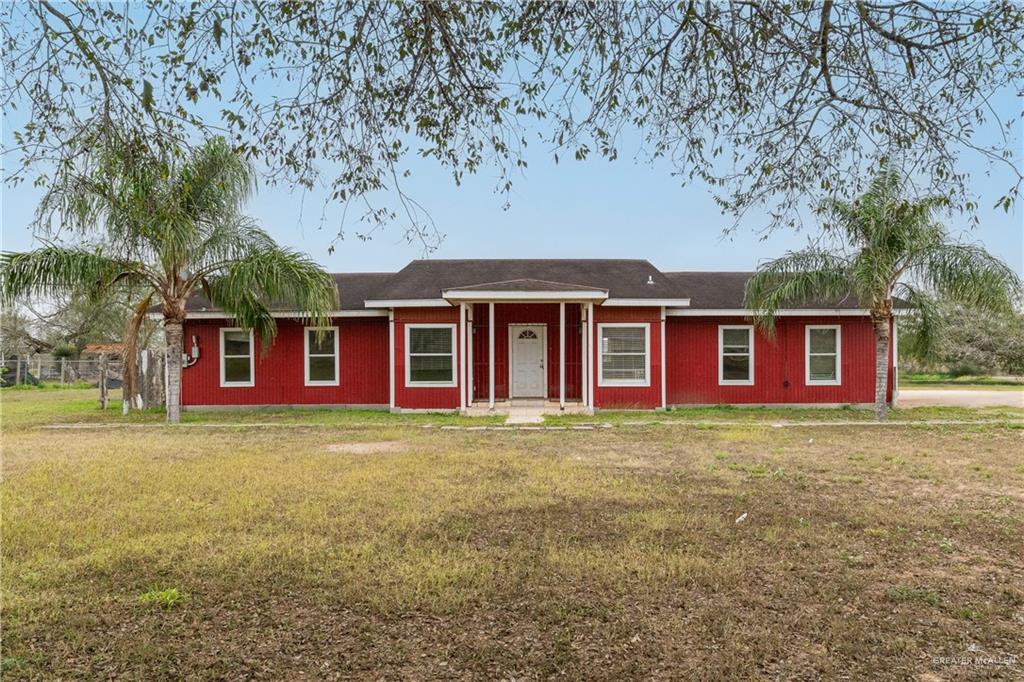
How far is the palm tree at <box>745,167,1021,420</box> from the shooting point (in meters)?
12.6

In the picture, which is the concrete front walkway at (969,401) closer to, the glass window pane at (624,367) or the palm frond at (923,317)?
the palm frond at (923,317)

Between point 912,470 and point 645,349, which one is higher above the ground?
point 645,349

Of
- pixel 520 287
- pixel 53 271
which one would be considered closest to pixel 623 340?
pixel 520 287

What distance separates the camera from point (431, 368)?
1619cm

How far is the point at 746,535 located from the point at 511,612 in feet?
8.02

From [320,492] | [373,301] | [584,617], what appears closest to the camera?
[584,617]

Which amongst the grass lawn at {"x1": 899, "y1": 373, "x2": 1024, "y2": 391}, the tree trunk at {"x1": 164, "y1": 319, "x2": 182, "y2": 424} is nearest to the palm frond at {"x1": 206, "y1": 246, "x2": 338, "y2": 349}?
the tree trunk at {"x1": 164, "y1": 319, "x2": 182, "y2": 424}

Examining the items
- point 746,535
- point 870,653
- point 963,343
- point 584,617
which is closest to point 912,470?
point 746,535

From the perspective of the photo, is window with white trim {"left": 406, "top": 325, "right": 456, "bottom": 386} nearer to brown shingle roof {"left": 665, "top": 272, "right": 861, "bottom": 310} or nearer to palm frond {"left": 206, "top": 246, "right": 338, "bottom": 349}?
palm frond {"left": 206, "top": 246, "right": 338, "bottom": 349}

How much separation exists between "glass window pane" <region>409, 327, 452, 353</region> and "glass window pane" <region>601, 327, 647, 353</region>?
395 cm

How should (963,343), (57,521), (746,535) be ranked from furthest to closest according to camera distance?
(963,343) < (57,521) < (746,535)

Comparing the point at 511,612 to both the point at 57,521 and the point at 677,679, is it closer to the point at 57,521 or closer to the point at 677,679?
the point at 677,679

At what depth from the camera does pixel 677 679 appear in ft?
9.85

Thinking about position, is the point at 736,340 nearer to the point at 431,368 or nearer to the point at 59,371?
the point at 431,368
